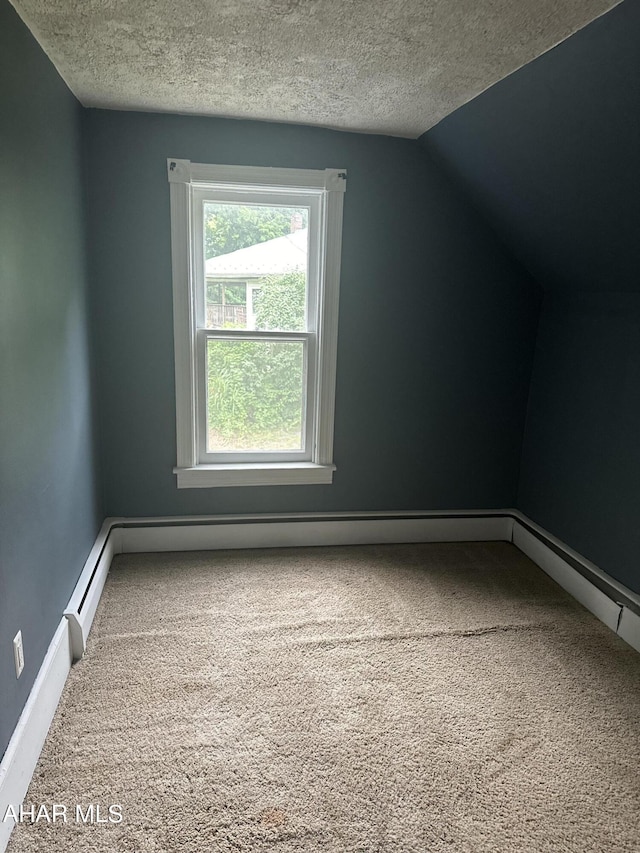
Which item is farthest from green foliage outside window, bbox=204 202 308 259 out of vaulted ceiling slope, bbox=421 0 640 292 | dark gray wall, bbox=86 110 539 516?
vaulted ceiling slope, bbox=421 0 640 292

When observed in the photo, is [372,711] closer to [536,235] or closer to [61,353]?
[61,353]

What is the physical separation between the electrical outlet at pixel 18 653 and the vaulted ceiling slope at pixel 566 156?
95.9 inches

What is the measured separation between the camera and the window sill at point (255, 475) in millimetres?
3104

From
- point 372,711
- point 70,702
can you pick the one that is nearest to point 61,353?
point 70,702

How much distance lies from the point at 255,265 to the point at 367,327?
0.71 meters

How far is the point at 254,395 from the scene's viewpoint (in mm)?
3135

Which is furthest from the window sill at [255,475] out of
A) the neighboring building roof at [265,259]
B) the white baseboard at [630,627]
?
the white baseboard at [630,627]

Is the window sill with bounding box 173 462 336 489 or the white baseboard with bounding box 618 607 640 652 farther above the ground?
the window sill with bounding box 173 462 336 489

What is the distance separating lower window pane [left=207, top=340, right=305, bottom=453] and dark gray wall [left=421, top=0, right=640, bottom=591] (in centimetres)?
133

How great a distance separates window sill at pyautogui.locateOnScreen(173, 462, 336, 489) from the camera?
10.2 ft

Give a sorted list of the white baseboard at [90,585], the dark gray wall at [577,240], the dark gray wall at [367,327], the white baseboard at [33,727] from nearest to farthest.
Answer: the white baseboard at [33,727] < the dark gray wall at [577,240] < the white baseboard at [90,585] < the dark gray wall at [367,327]

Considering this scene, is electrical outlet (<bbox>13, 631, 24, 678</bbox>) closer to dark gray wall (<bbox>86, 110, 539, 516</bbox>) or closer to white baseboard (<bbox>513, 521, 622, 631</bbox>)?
dark gray wall (<bbox>86, 110, 539, 516</bbox>)

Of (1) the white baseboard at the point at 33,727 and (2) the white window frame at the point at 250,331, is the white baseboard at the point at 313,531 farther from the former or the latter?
(1) the white baseboard at the point at 33,727

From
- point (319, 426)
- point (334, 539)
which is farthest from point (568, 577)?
point (319, 426)
